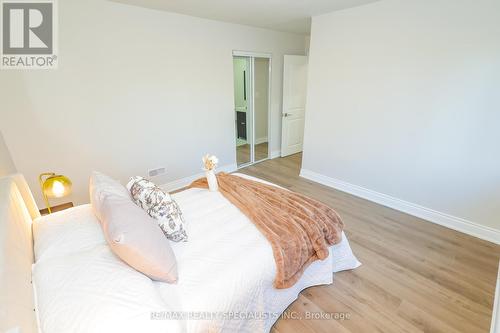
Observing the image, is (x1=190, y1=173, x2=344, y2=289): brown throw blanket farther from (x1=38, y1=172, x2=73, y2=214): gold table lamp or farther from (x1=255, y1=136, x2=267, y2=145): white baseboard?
Answer: (x1=255, y1=136, x2=267, y2=145): white baseboard

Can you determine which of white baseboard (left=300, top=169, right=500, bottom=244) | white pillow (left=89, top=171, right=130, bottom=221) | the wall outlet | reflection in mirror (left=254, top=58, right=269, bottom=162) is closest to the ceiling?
reflection in mirror (left=254, top=58, right=269, bottom=162)

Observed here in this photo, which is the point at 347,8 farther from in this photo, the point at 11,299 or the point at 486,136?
the point at 11,299

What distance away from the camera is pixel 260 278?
1.42 meters

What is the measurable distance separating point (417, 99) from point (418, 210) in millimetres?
1289

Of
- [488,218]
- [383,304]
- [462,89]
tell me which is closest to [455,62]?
[462,89]

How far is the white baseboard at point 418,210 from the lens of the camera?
244 centimetres

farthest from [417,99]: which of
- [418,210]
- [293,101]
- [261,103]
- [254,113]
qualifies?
[261,103]

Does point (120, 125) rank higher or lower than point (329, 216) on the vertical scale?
higher

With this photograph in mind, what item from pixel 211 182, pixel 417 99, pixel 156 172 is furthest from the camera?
pixel 156 172

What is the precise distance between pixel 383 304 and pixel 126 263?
1770mm

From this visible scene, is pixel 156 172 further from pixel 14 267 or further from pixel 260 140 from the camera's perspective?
pixel 260 140

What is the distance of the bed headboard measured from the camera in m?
0.74

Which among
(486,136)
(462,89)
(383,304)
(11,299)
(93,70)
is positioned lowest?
(383,304)

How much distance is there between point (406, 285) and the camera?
1.91 m
